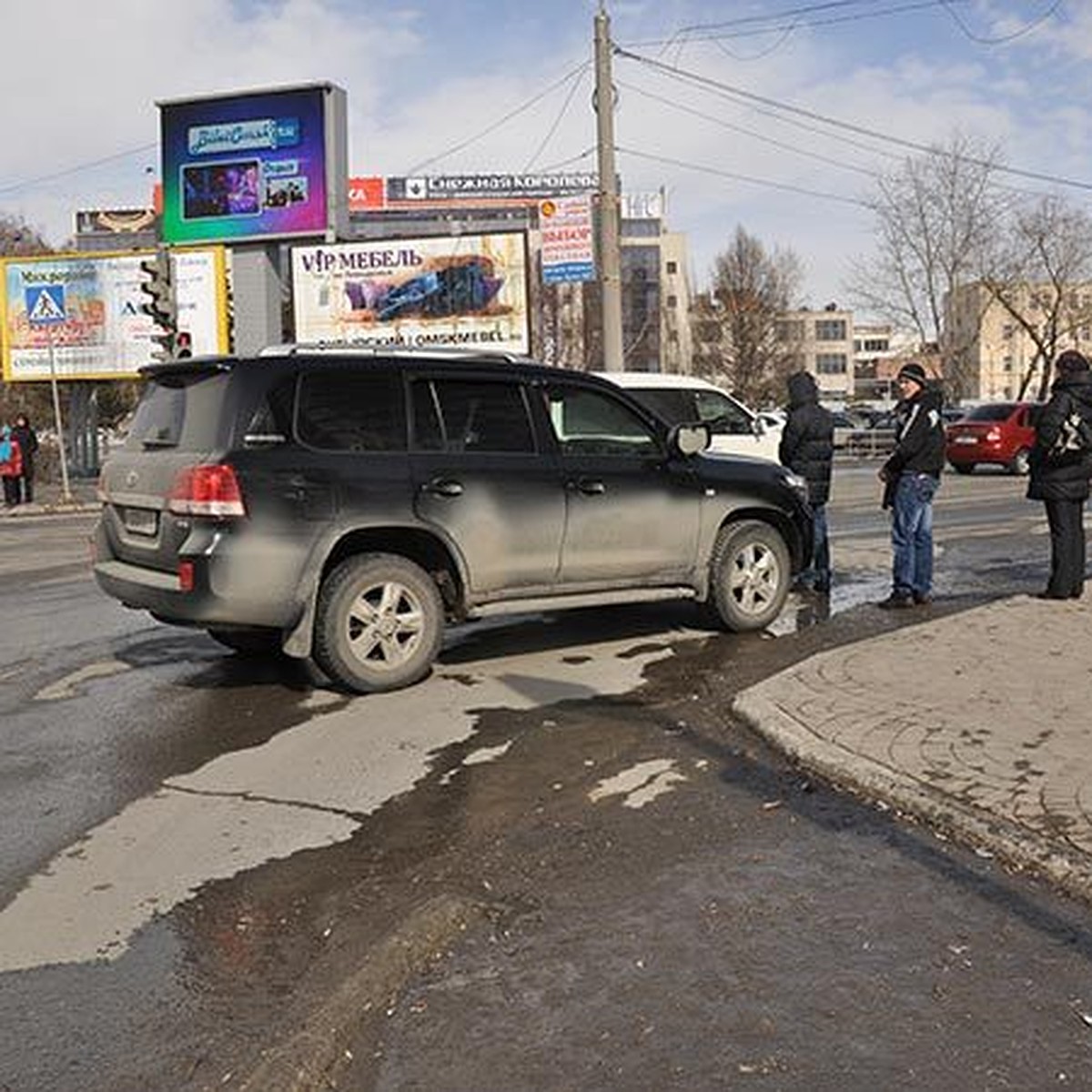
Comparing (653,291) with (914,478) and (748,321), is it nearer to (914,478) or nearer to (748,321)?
(748,321)

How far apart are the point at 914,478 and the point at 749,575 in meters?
1.49

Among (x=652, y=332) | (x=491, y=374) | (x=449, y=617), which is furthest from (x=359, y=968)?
(x=652, y=332)

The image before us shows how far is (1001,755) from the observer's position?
5484 mm

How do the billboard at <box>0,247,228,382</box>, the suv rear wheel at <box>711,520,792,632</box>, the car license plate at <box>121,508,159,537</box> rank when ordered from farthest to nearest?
1. the billboard at <box>0,247,228,382</box>
2. the suv rear wheel at <box>711,520,792,632</box>
3. the car license plate at <box>121,508,159,537</box>

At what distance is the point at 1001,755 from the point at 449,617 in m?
3.49

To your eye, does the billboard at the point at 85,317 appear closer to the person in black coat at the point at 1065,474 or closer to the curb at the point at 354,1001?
the person in black coat at the point at 1065,474

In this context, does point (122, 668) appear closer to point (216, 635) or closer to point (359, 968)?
point (216, 635)

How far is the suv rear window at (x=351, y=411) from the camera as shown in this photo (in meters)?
7.15

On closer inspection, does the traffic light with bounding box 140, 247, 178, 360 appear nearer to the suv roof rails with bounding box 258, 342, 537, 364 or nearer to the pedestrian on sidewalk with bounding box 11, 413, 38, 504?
the pedestrian on sidewalk with bounding box 11, 413, 38, 504

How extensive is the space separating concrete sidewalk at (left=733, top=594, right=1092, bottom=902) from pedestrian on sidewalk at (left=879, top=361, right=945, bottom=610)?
3.66 feet

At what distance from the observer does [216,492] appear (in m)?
6.73

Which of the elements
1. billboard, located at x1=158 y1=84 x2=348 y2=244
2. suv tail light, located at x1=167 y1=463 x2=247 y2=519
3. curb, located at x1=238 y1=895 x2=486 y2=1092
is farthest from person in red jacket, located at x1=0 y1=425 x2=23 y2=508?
curb, located at x1=238 y1=895 x2=486 y2=1092

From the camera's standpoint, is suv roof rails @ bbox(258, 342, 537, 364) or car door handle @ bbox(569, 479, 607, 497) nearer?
suv roof rails @ bbox(258, 342, 537, 364)

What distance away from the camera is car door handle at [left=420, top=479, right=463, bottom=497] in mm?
7375
